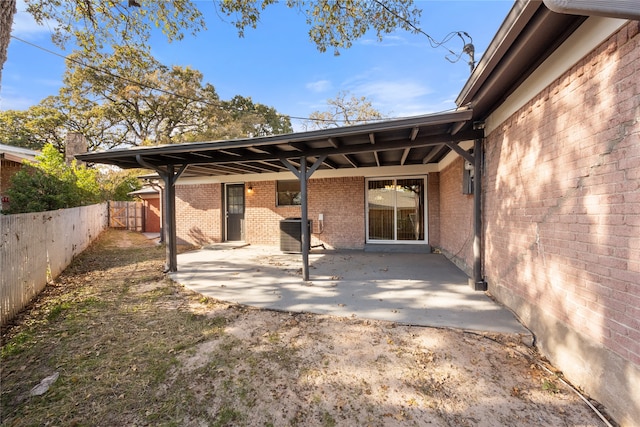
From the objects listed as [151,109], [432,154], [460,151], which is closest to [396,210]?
[432,154]

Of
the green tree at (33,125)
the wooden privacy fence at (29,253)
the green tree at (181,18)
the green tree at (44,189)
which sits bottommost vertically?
the wooden privacy fence at (29,253)

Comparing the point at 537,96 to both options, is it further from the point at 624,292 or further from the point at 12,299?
the point at 12,299

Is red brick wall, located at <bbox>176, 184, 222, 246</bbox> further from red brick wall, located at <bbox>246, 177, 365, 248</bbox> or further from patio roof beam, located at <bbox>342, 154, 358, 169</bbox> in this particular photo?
patio roof beam, located at <bbox>342, 154, 358, 169</bbox>

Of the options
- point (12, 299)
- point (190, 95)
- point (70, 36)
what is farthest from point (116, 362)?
point (190, 95)

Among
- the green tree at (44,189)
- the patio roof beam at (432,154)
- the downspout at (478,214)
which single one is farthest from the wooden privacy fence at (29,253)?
the patio roof beam at (432,154)

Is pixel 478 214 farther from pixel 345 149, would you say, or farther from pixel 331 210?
pixel 331 210

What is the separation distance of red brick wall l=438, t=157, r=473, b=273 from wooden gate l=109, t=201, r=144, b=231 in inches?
636

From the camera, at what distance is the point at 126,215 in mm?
15922

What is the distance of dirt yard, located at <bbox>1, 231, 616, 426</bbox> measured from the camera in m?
1.94

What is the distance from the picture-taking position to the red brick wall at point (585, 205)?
1.77 m

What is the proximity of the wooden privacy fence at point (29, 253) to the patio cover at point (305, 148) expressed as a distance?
1485 mm

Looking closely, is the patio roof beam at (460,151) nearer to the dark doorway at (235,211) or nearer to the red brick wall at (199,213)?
the dark doorway at (235,211)

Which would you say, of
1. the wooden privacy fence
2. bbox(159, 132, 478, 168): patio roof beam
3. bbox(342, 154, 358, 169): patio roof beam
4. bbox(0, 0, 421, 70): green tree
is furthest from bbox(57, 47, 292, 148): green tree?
bbox(159, 132, 478, 168): patio roof beam

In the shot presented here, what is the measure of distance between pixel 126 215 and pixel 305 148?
15.4 metres
